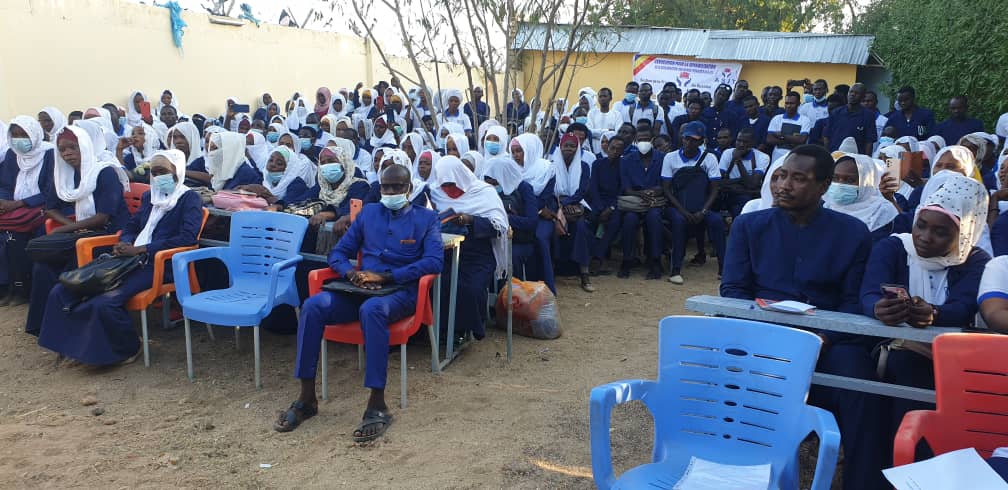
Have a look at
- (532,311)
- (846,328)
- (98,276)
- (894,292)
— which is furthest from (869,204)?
(98,276)

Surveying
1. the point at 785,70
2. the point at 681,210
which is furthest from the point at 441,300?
the point at 785,70

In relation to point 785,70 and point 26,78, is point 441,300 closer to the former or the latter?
point 26,78

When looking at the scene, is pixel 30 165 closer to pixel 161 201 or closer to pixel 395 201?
pixel 161 201

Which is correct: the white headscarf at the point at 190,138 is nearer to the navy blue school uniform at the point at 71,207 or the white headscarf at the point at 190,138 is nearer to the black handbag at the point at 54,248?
the navy blue school uniform at the point at 71,207

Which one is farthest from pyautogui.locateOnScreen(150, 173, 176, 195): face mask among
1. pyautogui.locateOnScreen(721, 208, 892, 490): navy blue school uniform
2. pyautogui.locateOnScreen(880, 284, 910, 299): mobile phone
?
pyautogui.locateOnScreen(880, 284, 910, 299): mobile phone

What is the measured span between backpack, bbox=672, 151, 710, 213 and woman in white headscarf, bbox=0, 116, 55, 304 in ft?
20.3

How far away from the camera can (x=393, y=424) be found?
4.05 m

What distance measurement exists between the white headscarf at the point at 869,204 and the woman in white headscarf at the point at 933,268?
4.18 ft

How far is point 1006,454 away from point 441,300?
144 inches

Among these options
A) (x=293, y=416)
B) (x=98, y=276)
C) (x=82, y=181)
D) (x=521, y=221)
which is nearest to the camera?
(x=293, y=416)

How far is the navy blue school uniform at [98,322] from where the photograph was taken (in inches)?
188

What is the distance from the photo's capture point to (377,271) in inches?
173

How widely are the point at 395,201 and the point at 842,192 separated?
2.78 metres

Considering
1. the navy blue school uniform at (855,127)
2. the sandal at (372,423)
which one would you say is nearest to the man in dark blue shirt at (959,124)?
the navy blue school uniform at (855,127)
